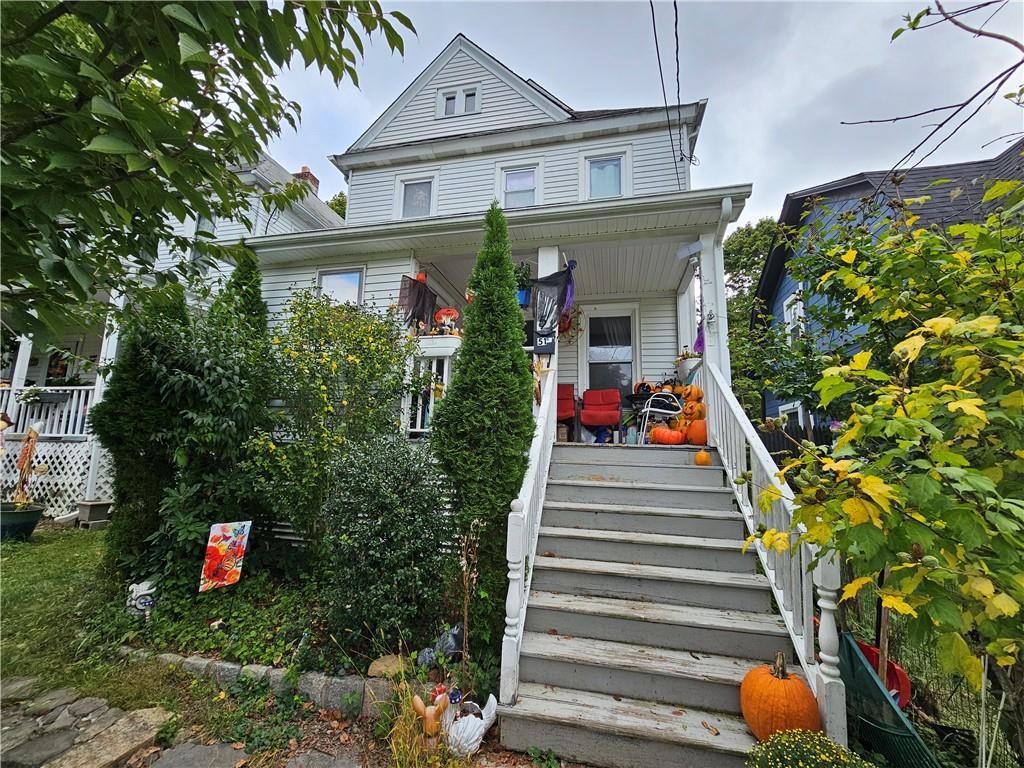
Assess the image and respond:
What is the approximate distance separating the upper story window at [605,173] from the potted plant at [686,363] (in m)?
3.40

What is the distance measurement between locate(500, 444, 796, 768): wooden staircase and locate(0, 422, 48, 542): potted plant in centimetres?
717

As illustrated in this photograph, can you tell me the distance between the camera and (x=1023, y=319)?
5.20 feet

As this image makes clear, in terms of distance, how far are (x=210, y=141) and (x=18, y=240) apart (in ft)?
2.26

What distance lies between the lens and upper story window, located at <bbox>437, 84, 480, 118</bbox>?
8.82 m

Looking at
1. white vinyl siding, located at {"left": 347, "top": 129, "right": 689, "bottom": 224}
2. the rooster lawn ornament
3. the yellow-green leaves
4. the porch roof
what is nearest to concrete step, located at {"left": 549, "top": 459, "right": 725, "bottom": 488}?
the rooster lawn ornament

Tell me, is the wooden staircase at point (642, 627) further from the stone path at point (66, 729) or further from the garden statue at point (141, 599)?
the garden statue at point (141, 599)

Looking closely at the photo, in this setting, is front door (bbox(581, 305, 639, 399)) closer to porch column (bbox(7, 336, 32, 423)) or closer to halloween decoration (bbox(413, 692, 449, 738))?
halloween decoration (bbox(413, 692, 449, 738))

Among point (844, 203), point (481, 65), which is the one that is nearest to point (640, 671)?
point (844, 203)

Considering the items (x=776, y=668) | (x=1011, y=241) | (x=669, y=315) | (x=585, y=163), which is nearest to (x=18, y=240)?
(x=776, y=668)

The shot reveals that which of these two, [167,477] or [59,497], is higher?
[167,477]

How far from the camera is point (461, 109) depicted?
891 cm

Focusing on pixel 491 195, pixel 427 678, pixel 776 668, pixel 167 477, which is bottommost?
pixel 427 678

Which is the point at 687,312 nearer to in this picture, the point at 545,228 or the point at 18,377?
the point at 545,228

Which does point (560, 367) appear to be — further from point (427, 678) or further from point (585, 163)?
point (427, 678)
